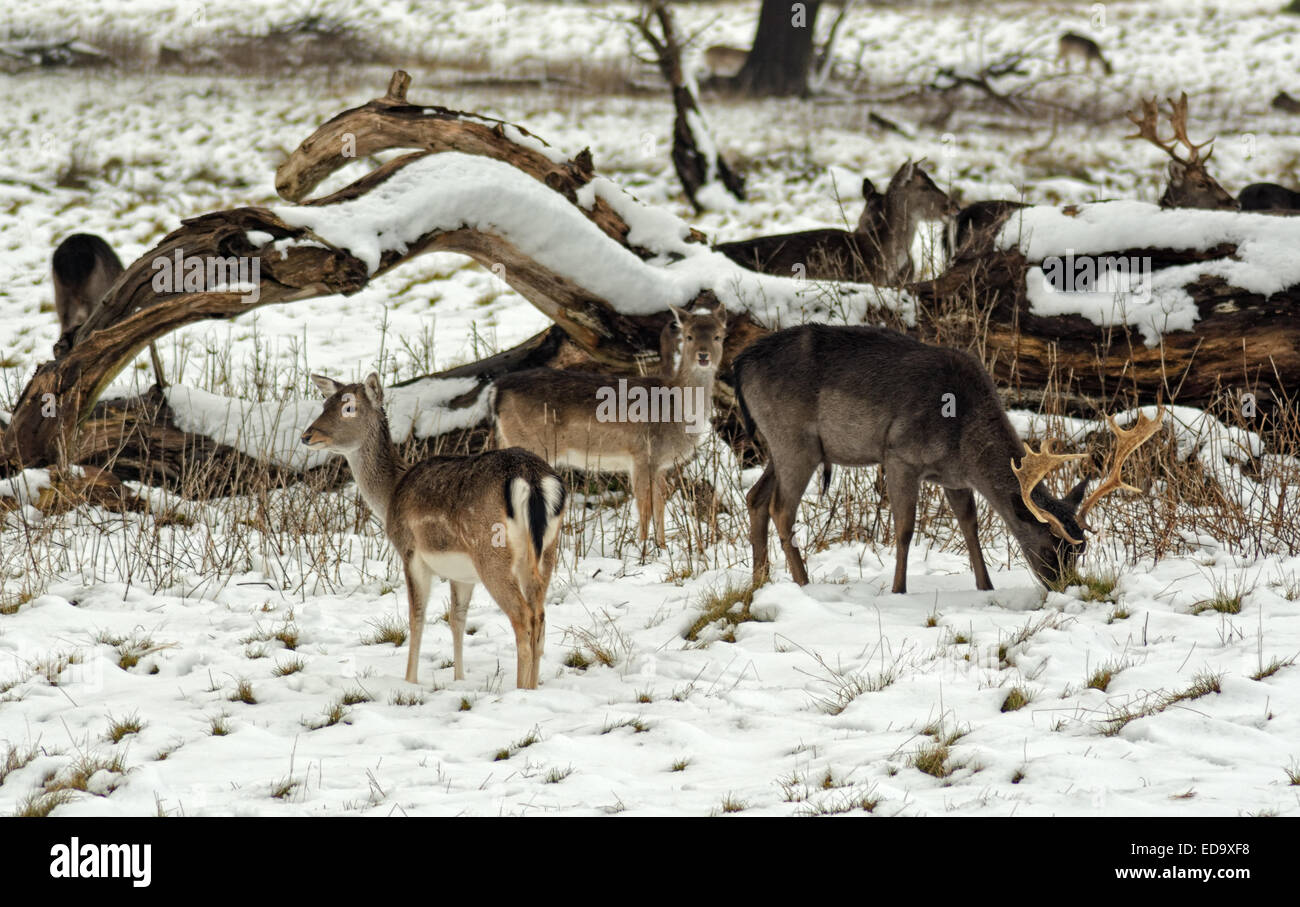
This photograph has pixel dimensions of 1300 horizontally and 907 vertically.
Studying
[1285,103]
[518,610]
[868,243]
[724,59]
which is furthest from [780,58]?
[518,610]

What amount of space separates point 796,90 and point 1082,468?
19.6 meters

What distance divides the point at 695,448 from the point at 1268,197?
26.4ft

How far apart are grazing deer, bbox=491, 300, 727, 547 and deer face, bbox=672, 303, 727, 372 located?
6cm

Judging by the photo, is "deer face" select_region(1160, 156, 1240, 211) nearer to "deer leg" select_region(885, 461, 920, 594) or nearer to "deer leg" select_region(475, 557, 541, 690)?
"deer leg" select_region(885, 461, 920, 594)

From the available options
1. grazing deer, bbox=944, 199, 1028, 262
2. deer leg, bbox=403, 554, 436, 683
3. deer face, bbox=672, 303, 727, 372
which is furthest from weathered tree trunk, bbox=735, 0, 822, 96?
deer leg, bbox=403, 554, 436, 683

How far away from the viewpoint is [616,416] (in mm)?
9570

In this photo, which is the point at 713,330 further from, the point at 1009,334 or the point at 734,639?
the point at 734,639

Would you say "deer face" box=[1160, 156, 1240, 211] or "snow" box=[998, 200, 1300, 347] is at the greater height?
"deer face" box=[1160, 156, 1240, 211]

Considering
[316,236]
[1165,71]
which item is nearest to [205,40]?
[1165,71]

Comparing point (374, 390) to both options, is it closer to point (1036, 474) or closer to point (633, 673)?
point (633, 673)

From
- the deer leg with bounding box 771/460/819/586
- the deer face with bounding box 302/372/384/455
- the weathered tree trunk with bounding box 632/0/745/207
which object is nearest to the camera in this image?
the deer face with bounding box 302/372/384/455

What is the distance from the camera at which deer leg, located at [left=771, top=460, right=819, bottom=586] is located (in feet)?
24.1

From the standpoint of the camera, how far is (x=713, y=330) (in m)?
9.20

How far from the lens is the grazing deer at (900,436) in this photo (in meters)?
6.83
